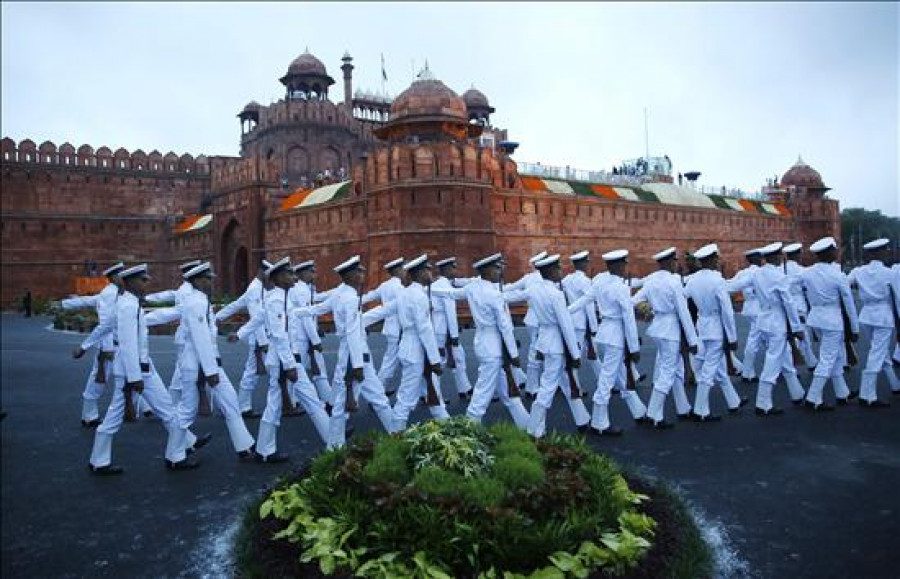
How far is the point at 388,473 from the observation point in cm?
373

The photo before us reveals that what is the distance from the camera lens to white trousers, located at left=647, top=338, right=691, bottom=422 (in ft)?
23.0

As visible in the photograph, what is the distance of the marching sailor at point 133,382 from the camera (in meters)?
5.82

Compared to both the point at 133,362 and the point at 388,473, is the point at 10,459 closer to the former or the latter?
the point at 133,362

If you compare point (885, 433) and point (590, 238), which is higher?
point (590, 238)

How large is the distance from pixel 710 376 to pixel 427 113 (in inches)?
626

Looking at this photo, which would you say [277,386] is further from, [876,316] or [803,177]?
[803,177]

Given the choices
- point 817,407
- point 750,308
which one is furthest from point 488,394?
point 750,308

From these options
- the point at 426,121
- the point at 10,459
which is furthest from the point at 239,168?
the point at 10,459

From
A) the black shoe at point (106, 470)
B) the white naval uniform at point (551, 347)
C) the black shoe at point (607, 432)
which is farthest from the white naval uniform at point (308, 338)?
the black shoe at point (607, 432)

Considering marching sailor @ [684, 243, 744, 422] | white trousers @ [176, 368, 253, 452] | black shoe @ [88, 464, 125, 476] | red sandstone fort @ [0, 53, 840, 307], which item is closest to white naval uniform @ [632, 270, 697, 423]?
marching sailor @ [684, 243, 744, 422]

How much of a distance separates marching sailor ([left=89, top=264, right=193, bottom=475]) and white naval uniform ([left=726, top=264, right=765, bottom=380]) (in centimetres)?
668

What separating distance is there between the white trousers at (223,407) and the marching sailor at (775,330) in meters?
5.73

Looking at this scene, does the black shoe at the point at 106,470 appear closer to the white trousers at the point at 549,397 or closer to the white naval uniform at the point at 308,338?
the white naval uniform at the point at 308,338

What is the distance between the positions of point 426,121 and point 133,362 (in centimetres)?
1658
